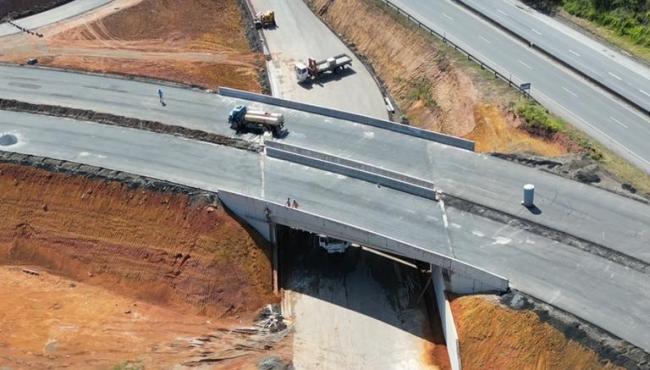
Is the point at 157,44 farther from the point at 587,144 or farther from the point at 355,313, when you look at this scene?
the point at 587,144

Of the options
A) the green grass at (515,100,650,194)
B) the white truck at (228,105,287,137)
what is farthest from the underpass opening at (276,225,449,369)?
the green grass at (515,100,650,194)

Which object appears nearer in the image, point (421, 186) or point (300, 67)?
→ point (421, 186)

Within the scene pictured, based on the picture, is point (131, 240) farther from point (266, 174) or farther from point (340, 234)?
point (340, 234)

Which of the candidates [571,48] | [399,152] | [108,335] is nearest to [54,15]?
[108,335]

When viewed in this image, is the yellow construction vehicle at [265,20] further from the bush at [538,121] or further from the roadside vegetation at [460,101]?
the bush at [538,121]

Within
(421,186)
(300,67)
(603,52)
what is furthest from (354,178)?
(603,52)
